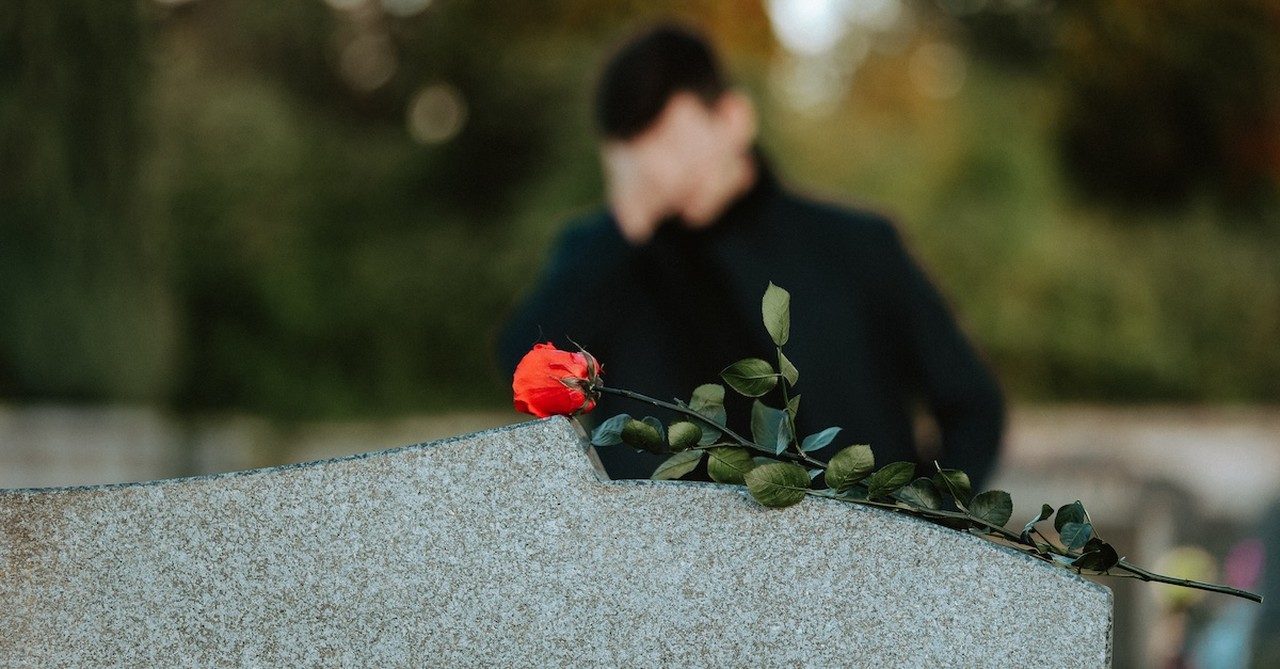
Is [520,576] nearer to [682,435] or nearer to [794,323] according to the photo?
[682,435]

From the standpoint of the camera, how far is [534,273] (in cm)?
698

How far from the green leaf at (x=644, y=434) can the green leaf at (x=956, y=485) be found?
24 centimetres

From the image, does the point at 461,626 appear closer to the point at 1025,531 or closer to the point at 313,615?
the point at 313,615

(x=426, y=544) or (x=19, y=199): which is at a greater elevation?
(x=426, y=544)

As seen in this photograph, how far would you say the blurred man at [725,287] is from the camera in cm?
214

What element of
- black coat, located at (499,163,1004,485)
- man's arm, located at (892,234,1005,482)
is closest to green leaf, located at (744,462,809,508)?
black coat, located at (499,163,1004,485)

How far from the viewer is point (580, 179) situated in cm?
713

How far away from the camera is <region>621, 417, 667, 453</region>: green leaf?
108 centimetres

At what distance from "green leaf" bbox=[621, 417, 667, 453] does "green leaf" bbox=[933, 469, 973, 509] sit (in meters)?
0.24

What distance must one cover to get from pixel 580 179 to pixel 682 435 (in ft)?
20.1

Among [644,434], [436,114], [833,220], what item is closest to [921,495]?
[644,434]

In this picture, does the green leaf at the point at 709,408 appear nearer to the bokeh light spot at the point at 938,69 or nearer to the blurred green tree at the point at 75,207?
the blurred green tree at the point at 75,207

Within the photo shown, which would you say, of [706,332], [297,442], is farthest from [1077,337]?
[706,332]

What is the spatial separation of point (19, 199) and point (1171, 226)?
19.2 ft
